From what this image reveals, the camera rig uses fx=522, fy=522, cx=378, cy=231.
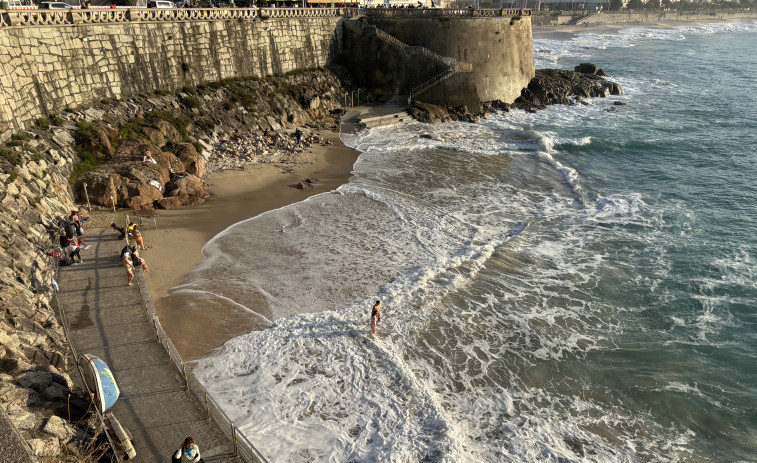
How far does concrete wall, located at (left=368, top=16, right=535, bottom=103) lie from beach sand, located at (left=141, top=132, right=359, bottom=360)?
12002mm

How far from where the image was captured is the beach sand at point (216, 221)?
1452 cm

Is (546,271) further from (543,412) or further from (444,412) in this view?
(444,412)

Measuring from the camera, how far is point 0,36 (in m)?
20.2

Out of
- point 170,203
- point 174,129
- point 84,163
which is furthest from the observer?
point 174,129

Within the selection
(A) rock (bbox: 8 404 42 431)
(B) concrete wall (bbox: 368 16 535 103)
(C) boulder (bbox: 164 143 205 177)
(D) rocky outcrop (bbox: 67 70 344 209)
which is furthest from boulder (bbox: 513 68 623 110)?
(A) rock (bbox: 8 404 42 431)

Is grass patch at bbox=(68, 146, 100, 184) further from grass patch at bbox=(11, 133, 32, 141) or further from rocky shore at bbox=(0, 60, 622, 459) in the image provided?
grass patch at bbox=(11, 133, 32, 141)

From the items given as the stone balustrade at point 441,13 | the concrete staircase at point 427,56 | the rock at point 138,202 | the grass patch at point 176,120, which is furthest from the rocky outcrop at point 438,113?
the rock at point 138,202

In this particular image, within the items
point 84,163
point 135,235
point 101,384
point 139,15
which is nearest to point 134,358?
point 101,384

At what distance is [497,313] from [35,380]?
1189 cm

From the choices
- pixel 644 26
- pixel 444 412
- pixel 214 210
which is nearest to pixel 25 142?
pixel 214 210

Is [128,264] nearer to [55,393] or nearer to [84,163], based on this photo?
[55,393]

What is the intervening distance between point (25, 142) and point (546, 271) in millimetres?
19519

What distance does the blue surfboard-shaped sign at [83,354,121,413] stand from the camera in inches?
357

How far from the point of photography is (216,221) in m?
21.1
